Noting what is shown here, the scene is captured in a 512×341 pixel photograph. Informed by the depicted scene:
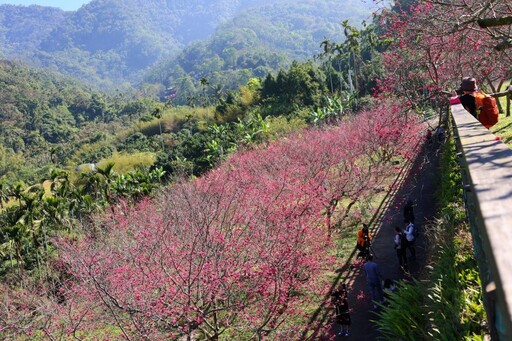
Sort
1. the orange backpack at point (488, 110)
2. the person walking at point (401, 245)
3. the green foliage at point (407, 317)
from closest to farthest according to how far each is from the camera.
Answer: the orange backpack at point (488, 110), the green foliage at point (407, 317), the person walking at point (401, 245)

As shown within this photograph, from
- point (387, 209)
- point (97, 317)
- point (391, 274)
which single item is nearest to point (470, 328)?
point (391, 274)

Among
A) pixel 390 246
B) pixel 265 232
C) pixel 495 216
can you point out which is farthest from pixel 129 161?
pixel 495 216

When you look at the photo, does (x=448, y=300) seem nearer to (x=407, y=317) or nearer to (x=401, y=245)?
(x=407, y=317)

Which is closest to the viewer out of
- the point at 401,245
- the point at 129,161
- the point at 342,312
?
the point at 342,312

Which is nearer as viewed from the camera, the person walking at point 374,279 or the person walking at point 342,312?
the person walking at point 342,312

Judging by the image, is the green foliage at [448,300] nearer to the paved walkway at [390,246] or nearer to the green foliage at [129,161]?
the paved walkway at [390,246]

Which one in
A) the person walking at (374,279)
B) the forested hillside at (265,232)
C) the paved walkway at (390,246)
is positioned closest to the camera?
the forested hillside at (265,232)

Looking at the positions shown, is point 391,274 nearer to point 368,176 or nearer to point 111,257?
point 368,176

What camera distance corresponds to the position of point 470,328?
354cm

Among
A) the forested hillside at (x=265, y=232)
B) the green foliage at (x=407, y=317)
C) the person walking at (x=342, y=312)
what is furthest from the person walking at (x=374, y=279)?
the green foliage at (x=407, y=317)

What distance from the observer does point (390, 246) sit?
40.0 ft

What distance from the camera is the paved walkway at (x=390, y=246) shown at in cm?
865

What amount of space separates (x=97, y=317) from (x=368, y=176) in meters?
9.55

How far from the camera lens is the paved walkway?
28.4 ft
